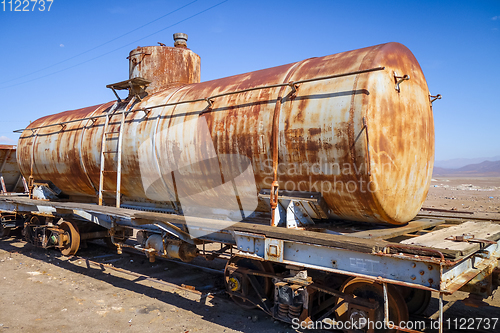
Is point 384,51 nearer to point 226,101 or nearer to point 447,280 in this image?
point 226,101

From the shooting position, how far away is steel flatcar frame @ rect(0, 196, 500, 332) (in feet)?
11.8

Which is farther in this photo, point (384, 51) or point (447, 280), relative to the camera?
point (384, 51)

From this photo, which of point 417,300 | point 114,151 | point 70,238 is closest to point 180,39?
point 114,151

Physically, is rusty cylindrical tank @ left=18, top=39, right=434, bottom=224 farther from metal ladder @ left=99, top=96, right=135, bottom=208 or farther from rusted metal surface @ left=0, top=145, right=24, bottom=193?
rusted metal surface @ left=0, top=145, right=24, bottom=193

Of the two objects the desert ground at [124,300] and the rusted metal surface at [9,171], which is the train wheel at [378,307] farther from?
the rusted metal surface at [9,171]

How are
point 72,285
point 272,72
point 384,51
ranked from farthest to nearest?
point 72,285, point 272,72, point 384,51

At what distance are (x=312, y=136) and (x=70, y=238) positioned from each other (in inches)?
281

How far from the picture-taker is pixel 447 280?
3.59 m

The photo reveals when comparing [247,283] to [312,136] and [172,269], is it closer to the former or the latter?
[312,136]

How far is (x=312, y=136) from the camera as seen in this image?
469cm

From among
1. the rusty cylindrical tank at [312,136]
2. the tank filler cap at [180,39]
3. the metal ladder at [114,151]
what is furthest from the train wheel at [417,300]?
the tank filler cap at [180,39]

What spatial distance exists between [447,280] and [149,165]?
5.12 meters

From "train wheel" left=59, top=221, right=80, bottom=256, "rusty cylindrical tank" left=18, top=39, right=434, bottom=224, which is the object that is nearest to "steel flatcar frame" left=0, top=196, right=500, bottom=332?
"rusty cylindrical tank" left=18, top=39, right=434, bottom=224

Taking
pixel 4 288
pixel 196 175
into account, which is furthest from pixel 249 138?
pixel 4 288
